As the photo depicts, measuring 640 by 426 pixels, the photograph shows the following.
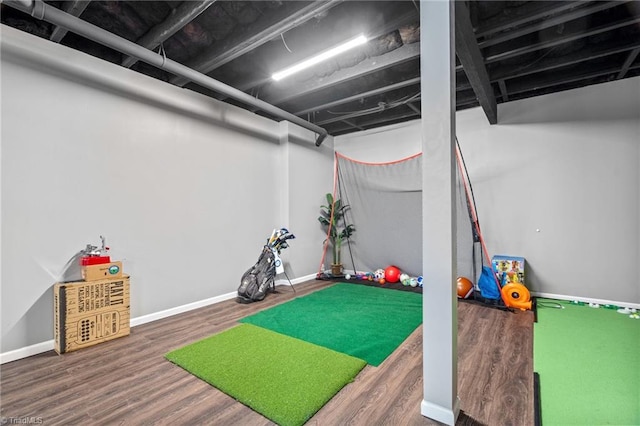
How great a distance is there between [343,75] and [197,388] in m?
3.63

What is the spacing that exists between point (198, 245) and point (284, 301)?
1449mm

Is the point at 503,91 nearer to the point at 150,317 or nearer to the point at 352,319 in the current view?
the point at 352,319

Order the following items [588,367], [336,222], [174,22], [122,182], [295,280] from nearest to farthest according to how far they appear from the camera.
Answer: [588,367] < [174,22] < [122,182] < [295,280] < [336,222]

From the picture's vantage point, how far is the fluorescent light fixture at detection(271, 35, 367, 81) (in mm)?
2590

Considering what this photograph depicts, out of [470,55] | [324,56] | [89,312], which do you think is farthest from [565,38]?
[89,312]

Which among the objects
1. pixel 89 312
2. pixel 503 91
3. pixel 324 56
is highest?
pixel 503 91

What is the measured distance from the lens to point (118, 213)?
299 cm

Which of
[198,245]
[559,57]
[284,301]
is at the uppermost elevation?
[559,57]

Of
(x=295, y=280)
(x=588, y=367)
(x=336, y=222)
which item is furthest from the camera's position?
(x=336, y=222)

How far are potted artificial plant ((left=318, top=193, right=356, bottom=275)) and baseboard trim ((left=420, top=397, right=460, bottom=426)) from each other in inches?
147

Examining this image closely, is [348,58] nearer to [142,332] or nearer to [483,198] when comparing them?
[483,198]

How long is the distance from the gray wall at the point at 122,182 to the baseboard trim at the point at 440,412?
306cm

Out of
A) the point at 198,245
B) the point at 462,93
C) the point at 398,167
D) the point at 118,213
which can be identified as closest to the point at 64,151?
the point at 118,213

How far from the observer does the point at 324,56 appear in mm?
2820
